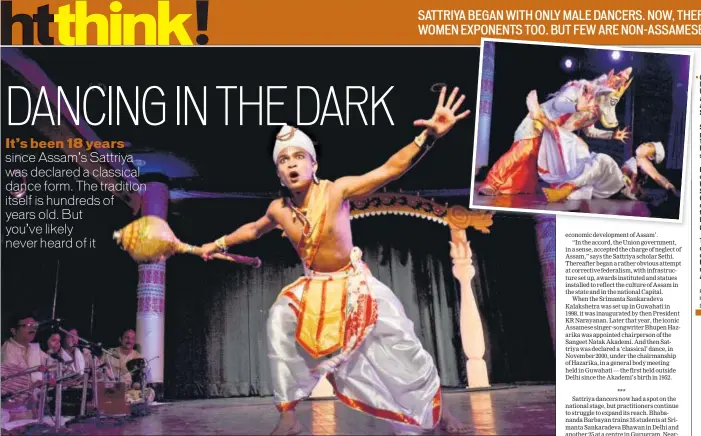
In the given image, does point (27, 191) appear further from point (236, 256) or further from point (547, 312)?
point (547, 312)

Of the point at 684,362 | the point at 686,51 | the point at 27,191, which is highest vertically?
the point at 686,51

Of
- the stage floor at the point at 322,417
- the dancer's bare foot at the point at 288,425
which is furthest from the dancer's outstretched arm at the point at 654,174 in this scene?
the dancer's bare foot at the point at 288,425

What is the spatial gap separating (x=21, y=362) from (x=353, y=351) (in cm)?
208

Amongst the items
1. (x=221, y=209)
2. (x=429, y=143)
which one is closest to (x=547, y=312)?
(x=429, y=143)

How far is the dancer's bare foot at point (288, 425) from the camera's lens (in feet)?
18.1

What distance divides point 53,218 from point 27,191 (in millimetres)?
236

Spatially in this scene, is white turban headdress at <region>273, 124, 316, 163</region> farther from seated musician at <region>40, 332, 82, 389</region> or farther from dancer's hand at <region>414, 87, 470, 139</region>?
seated musician at <region>40, 332, 82, 389</region>

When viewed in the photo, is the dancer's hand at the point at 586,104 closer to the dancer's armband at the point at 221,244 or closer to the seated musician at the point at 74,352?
the dancer's armband at the point at 221,244

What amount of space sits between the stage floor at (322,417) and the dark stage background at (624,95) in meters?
1.53

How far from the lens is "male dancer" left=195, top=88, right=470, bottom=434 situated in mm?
5625

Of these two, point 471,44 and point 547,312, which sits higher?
point 471,44

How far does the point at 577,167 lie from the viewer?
587 cm

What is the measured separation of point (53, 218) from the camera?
5789 mm

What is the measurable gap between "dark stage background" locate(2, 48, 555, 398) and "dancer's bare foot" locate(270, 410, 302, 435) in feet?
1.02
